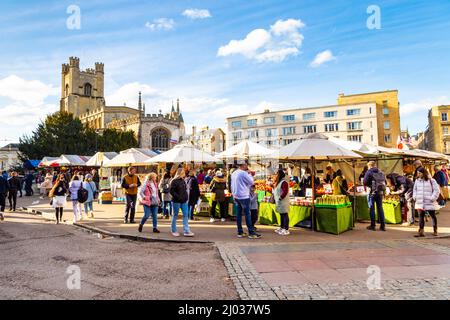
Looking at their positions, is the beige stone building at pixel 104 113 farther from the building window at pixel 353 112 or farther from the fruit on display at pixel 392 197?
the fruit on display at pixel 392 197

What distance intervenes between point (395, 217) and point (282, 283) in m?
7.36

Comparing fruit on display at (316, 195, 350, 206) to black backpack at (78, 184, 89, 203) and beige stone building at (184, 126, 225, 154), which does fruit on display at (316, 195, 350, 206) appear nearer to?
black backpack at (78, 184, 89, 203)

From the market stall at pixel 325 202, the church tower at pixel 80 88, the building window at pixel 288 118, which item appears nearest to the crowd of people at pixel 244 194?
the market stall at pixel 325 202

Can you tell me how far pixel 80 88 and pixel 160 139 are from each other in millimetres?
42115

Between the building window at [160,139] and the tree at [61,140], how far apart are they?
41.4 feet

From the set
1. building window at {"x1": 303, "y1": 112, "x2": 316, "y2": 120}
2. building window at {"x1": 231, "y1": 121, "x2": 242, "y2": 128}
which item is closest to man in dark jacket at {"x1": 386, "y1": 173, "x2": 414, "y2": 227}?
building window at {"x1": 303, "y1": 112, "x2": 316, "y2": 120}

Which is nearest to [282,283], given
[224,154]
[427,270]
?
[427,270]

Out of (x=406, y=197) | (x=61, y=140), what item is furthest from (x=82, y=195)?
(x=61, y=140)

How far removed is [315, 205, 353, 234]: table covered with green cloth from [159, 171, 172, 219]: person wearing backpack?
17.0ft

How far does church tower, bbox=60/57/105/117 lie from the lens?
303 ft

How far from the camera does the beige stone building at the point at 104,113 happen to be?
221 feet

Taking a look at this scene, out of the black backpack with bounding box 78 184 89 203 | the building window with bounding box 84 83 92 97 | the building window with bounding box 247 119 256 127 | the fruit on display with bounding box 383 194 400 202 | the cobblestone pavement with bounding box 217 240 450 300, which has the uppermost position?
the building window with bounding box 84 83 92 97

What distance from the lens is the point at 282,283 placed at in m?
4.81
